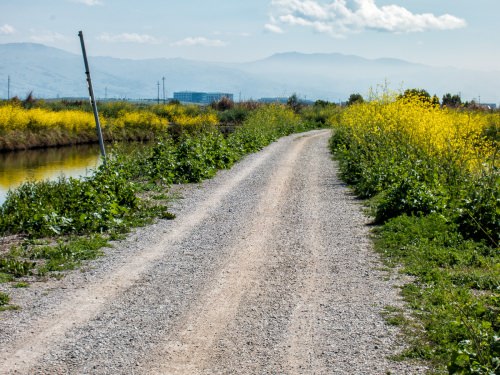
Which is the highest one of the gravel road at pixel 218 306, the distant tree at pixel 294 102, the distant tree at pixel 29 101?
the distant tree at pixel 294 102

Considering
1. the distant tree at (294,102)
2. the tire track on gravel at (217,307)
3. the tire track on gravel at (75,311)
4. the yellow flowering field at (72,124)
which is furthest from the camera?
the distant tree at (294,102)

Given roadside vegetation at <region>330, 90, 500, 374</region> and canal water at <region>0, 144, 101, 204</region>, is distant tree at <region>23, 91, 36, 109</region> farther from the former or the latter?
roadside vegetation at <region>330, 90, 500, 374</region>

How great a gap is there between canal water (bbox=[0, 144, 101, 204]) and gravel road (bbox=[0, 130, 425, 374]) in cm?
1344

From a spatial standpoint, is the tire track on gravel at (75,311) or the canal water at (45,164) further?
the canal water at (45,164)

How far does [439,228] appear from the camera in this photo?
39.8 ft

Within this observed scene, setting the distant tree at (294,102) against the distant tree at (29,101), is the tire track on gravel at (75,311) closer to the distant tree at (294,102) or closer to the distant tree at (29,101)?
the distant tree at (29,101)

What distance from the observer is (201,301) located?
8.91 metres

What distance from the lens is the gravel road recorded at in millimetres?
6828

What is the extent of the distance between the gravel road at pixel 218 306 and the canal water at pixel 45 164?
13443mm

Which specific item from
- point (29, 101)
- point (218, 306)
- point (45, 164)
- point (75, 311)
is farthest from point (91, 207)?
point (29, 101)

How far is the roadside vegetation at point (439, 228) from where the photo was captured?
686 centimetres

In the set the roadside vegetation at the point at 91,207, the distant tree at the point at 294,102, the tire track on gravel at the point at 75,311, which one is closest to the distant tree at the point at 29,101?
the distant tree at the point at 294,102

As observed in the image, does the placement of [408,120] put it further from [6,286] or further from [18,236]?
[6,286]

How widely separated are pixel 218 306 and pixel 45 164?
2853 centimetres
